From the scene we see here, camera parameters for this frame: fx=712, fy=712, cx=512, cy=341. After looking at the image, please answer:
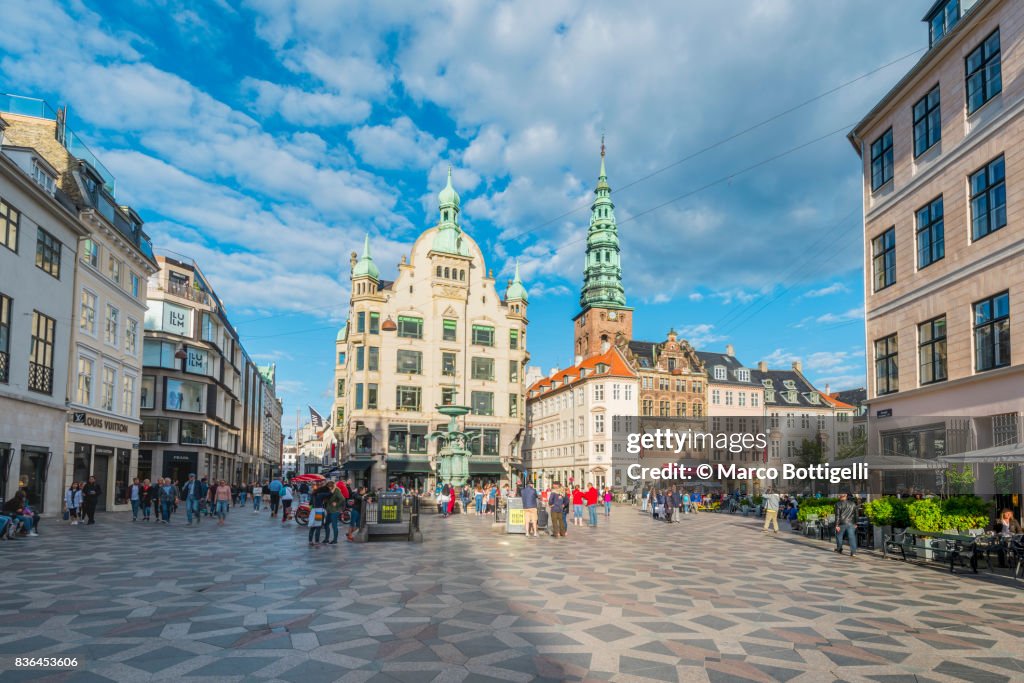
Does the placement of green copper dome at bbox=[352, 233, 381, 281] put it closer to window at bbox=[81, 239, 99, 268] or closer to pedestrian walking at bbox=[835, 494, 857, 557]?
window at bbox=[81, 239, 99, 268]

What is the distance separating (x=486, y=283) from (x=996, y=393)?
47.7 m

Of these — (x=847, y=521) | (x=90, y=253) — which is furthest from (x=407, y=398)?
(x=847, y=521)

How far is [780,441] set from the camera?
3698 inches

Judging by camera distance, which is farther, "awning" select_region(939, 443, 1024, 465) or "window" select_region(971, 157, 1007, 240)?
"window" select_region(971, 157, 1007, 240)

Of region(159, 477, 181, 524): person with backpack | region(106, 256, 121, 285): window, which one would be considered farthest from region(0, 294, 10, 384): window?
region(106, 256, 121, 285): window

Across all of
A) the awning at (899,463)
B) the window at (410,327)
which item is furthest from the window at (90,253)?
the awning at (899,463)

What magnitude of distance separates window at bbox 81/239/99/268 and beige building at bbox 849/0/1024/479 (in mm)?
32778

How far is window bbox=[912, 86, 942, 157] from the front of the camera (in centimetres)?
2302

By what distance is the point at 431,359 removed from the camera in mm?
61031

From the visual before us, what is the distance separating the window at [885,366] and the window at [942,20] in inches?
401

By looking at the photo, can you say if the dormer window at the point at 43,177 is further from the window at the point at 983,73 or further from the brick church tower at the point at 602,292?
the brick church tower at the point at 602,292

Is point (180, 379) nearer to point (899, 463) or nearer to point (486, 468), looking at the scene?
point (486, 468)

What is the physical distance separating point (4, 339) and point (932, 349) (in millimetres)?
31233

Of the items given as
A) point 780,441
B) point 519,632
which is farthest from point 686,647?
point 780,441
